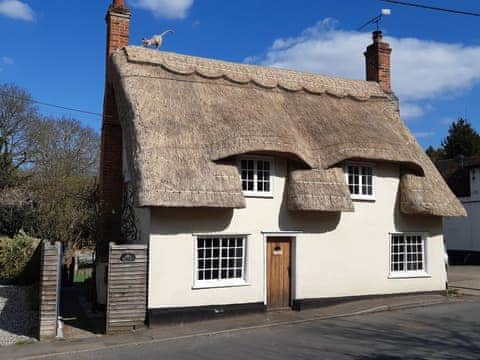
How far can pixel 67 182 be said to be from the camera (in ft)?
82.8

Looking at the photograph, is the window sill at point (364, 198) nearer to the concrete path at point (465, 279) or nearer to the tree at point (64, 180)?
the concrete path at point (465, 279)

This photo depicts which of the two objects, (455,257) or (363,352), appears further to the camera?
(455,257)

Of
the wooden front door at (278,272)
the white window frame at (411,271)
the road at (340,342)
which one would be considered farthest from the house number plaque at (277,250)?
the white window frame at (411,271)

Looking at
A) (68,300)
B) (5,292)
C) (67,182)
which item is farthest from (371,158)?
(67,182)

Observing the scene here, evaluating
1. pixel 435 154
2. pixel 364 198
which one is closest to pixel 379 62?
pixel 364 198

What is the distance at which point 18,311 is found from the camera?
1346cm

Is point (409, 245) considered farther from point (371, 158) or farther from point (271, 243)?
point (271, 243)

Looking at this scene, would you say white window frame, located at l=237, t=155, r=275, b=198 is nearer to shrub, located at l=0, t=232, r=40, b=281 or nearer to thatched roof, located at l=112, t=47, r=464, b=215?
thatched roof, located at l=112, t=47, r=464, b=215

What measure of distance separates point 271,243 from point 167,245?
3061 millimetres

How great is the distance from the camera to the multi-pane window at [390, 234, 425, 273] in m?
15.2

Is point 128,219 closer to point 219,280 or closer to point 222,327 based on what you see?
point 219,280

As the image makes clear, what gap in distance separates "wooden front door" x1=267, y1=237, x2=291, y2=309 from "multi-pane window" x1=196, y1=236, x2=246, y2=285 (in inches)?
35.2

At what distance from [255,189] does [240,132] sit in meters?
1.60

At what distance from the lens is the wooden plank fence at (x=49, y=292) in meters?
10.9
